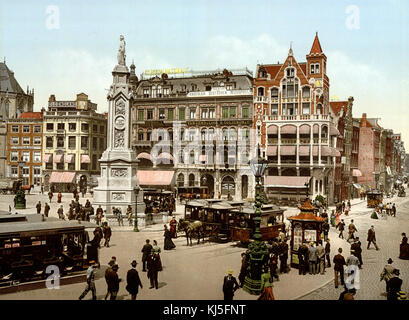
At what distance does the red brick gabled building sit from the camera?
50188mm

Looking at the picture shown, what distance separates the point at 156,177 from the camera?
57156 mm

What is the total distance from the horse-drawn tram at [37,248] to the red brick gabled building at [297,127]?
35.6 m

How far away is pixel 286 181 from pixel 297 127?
23.7 ft

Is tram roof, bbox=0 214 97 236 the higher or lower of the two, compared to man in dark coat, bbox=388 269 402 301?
higher

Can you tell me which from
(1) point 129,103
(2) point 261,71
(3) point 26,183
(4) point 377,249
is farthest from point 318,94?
(3) point 26,183

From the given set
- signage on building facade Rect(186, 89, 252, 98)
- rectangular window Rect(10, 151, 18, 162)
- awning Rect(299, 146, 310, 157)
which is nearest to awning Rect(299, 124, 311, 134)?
awning Rect(299, 146, 310, 157)

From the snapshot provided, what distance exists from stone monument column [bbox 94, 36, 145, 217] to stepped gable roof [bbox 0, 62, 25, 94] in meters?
42.3

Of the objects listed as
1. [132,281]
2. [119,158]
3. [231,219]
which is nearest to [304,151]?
[119,158]

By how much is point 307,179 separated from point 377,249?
25.8m

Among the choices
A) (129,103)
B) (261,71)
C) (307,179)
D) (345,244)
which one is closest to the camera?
(345,244)

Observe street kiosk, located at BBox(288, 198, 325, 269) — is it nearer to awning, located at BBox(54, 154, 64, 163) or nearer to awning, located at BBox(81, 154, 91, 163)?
awning, located at BBox(81, 154, 91, 163)
